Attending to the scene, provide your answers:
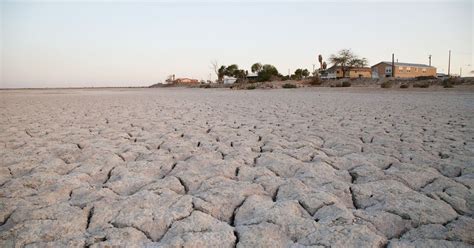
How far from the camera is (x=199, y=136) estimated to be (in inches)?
164

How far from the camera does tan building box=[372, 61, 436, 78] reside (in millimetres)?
45500

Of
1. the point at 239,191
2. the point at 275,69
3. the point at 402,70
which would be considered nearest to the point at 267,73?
the point at 275,69

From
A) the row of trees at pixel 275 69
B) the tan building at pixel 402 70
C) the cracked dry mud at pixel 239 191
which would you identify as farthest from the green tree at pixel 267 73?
the cracked dry mud at pixel 239 191

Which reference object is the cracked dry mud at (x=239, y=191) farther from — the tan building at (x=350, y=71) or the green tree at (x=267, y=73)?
the tan building at (x=350, y=71)

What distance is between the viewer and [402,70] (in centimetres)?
4584

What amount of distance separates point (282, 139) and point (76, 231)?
2.67 metres

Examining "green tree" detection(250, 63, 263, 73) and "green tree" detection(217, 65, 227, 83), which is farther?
"green tree" detection(217, 65, 227, 83)

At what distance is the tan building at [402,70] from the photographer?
1791 inches

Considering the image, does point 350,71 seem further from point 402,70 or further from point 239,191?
point 239,191

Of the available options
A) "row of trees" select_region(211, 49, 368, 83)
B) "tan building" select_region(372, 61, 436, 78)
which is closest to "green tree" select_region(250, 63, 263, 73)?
"row of trees" select_region(211, 49, 368, 83)

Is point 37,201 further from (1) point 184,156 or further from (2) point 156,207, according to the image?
(1) point 184,156

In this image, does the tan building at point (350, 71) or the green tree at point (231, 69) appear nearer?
the tan building at point (350, 71)

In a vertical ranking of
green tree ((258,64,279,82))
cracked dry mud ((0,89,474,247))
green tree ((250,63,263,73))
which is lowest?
cracked dry mud ((0,89,474,247))

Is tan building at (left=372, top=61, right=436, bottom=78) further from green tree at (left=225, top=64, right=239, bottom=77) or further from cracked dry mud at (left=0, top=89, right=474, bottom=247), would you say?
cracked dry mud at (left=0, top=89, right=474, bottom=247)
